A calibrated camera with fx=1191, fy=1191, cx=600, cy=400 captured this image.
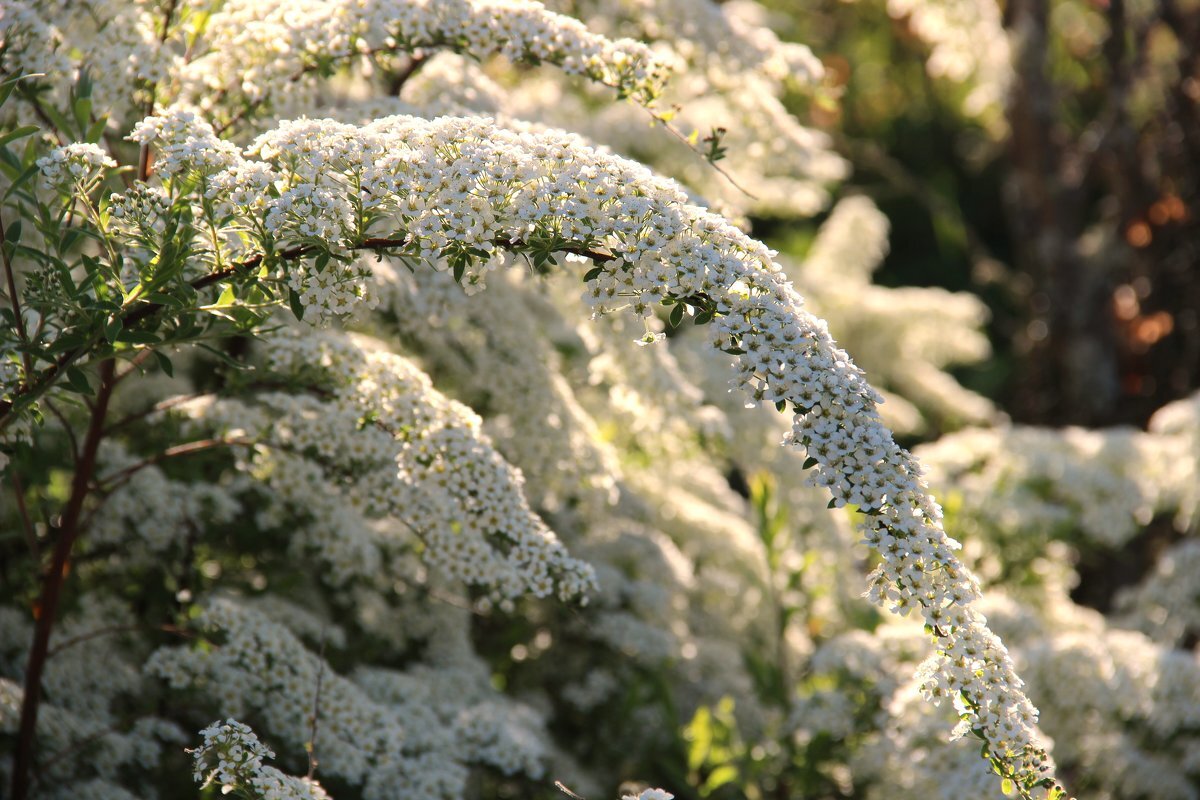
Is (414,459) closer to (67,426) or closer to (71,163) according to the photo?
(67,426)

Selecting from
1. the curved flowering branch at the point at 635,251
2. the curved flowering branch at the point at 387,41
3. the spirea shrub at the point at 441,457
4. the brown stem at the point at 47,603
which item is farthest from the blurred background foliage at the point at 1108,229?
the brown stem at the point at 47,603

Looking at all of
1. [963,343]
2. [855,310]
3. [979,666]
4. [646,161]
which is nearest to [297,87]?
[979,666]

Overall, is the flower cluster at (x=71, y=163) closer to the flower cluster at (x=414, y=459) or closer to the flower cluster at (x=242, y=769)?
the flower cluster at (x=414, y=459)

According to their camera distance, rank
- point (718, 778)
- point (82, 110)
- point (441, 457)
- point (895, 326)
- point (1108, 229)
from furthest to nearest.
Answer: point (1108, 229)
point (895, 326)
point (718, 778)
point (441, 457)
point (82, 110)

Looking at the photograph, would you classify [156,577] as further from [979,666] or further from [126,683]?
[979,666]

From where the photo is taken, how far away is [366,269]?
2314mm

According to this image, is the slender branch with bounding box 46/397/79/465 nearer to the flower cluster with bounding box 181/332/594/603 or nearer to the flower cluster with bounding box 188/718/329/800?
the flower cluster with bounding box 181/332/594/603

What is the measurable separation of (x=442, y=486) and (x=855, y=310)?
15.6 feet

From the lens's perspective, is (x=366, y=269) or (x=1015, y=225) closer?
(x=366, y=269)

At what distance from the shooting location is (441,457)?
2689 millimetres

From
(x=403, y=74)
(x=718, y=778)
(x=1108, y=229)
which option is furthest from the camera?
(x=1108, y=229)

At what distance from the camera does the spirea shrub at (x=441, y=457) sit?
86.2 inches

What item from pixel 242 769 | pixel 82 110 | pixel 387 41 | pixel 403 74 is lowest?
pixel 242 769

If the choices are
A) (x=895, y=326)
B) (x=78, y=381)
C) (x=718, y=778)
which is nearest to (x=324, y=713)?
(x=78, y=381)
